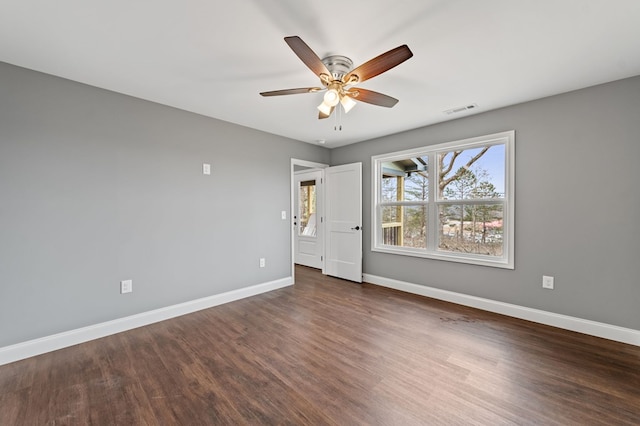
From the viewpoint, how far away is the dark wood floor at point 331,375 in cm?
160

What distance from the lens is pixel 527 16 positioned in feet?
5.41

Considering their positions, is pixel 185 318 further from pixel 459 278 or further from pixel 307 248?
Result: pixel 459 278

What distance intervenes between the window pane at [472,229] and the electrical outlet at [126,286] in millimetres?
3904

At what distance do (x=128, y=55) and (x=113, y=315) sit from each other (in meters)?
2.48

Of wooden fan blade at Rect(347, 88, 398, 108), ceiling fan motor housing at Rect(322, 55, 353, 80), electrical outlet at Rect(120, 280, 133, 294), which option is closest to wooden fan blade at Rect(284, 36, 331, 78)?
ceiling fan motor housing at Rect(322, 55, 353, 80)

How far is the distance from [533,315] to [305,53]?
3.54 m

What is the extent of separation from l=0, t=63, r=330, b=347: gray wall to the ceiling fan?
170 centimetres

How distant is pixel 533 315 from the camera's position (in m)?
2.89

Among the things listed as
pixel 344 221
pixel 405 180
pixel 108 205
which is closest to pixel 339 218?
pixel 344 221

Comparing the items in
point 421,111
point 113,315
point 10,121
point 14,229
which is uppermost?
point 421,111

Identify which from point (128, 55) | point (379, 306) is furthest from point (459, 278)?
point (128, 55)

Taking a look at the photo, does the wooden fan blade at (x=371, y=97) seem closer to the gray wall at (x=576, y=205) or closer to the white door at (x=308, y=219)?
the gray wall at (x=576, y=205)

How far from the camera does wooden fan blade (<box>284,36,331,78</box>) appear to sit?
4.76 ft

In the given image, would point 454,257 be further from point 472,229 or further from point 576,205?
point 576,205
